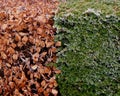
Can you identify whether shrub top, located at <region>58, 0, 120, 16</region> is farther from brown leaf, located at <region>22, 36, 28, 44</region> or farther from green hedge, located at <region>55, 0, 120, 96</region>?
brown leaf, located at <region>22, 36, 28, 44</region>

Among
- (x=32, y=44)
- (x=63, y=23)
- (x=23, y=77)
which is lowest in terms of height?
(x=23, y=77)

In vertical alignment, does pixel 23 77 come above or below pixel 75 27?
below

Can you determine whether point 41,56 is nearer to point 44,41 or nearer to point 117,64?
point 44,41

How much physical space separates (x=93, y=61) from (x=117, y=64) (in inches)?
9.6

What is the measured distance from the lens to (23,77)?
10.9ft

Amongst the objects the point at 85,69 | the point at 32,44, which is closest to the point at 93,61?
the point at 85,69

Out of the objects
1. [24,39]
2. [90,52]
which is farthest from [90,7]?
[24,39]

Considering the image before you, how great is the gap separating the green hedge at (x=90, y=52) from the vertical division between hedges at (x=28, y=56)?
135 mm

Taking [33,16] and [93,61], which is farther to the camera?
[33,16]

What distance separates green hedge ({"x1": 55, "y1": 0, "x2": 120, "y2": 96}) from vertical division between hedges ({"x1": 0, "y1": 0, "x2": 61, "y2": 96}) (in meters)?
0.14

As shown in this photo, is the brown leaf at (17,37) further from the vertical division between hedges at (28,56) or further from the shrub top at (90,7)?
the shrub top at (90,7)

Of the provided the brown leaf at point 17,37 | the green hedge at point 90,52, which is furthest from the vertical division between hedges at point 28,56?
the green hedge at point 90,52

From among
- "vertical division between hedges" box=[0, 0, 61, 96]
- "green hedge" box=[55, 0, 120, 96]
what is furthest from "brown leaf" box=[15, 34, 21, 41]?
"green hedge" box=[55, 0, 120, 96]

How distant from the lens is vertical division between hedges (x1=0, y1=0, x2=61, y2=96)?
3.36m
